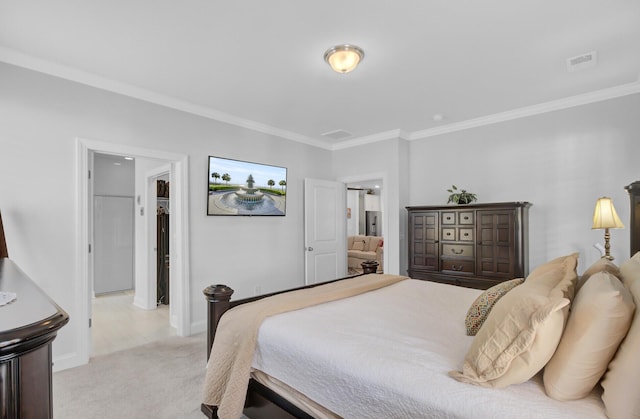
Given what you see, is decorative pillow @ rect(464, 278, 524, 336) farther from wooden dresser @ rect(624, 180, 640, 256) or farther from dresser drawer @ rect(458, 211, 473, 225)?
dresser drawer @ rect(458, 211, 473, 225)

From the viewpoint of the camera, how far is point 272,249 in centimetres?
454

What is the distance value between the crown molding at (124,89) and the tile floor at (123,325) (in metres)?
2.51

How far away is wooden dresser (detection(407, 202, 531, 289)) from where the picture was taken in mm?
3543

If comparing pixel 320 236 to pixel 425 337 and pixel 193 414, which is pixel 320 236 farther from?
pixel 425 337

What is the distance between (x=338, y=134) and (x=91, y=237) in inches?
131

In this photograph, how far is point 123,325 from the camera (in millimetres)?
3957

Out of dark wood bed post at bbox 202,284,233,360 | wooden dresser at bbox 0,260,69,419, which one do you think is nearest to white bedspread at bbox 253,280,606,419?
dark wood bed post at bbox 202,284,233,360

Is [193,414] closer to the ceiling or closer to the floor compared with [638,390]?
closer to the floor

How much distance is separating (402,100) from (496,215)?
1653mm

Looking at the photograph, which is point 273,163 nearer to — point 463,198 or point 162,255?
point 162,255

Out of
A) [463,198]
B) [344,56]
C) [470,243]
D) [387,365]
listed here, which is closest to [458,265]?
[470,243]

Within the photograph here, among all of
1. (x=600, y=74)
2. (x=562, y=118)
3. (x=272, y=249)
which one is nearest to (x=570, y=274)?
(x=600, y=74)

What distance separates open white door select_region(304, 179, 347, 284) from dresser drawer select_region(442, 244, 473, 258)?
179 cm

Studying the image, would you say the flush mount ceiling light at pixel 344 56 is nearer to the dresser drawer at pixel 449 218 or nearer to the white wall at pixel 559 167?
the dresser drawer at pixel 449 218
